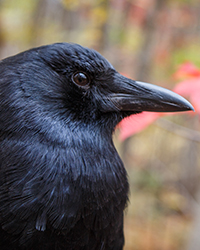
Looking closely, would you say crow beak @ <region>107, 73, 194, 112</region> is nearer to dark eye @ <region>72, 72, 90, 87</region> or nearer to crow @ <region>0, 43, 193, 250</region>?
crow @ <region>0, 43, 193, 250</region>

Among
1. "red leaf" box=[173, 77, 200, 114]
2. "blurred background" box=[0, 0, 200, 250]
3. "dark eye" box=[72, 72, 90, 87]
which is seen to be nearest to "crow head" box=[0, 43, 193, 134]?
"dark eye" box=[72, 72, 90, 87]

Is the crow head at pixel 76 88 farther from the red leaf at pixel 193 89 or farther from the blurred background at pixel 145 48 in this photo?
the blurred background at pixel 145 48

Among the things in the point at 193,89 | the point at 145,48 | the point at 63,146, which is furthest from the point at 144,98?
the point at 145,48

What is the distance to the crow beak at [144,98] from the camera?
1889 millimetres

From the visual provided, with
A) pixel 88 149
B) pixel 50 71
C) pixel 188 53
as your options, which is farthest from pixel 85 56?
pixel 188 53

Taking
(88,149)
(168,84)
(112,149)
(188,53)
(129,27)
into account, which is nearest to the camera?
(88,149)

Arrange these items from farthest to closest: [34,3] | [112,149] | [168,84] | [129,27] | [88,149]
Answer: [129,27] → [34,3] → [168,84] → [112,149] → [88,149]

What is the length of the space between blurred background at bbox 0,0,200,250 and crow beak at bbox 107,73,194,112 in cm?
311

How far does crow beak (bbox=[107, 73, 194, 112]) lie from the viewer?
6.20 ft

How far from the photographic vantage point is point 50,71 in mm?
1798

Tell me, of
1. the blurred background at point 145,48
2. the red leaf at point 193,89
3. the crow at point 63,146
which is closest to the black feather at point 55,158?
the crow at point 63,146

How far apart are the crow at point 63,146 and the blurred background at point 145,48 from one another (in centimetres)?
316

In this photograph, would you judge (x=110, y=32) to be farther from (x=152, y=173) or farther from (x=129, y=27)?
(x=152, y=173)

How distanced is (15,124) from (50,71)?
421 mm
